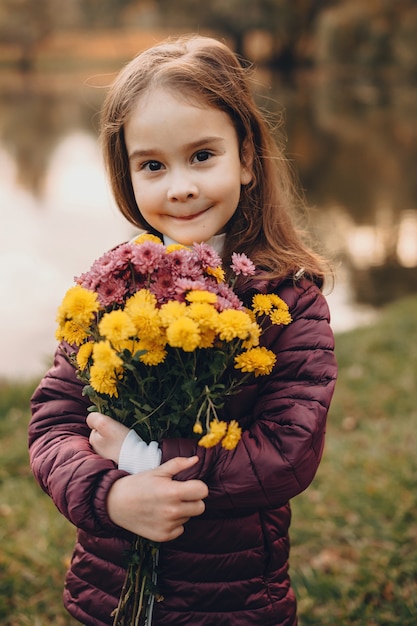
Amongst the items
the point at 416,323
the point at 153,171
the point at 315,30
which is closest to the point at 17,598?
the point at 153,171

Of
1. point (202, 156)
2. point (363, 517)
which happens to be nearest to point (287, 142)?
point (363, 517)

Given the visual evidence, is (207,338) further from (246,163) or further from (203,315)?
(246,163)

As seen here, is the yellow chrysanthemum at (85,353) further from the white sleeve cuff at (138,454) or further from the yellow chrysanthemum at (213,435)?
the yellow chrysanthemum at (213,435)

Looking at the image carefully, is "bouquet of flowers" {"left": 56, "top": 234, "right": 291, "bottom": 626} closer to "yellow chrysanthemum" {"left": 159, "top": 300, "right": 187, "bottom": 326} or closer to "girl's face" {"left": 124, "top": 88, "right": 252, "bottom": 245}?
"yellow chrysanthemum" {"left": 159, "top": 300, "right": 187, "bottom": 326}

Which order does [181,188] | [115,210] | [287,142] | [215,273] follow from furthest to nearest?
[115,210]
[287,142]
[181,188]
[215,273]

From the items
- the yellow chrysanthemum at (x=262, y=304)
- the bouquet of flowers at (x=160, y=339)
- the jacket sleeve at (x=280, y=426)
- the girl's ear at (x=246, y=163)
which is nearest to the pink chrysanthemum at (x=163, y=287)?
the bouquet of flowers at (x=160, y=339)

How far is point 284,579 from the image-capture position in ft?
6.30

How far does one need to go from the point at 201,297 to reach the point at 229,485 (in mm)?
453

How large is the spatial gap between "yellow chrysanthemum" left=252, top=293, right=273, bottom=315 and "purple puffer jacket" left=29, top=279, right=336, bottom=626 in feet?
0.34

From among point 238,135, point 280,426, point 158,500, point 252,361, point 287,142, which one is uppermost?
point 287,142

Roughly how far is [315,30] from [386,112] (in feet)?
55.3

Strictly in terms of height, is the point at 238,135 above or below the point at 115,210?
above

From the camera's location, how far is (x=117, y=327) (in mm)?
1389

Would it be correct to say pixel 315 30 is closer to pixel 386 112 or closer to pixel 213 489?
pixel 386 112
